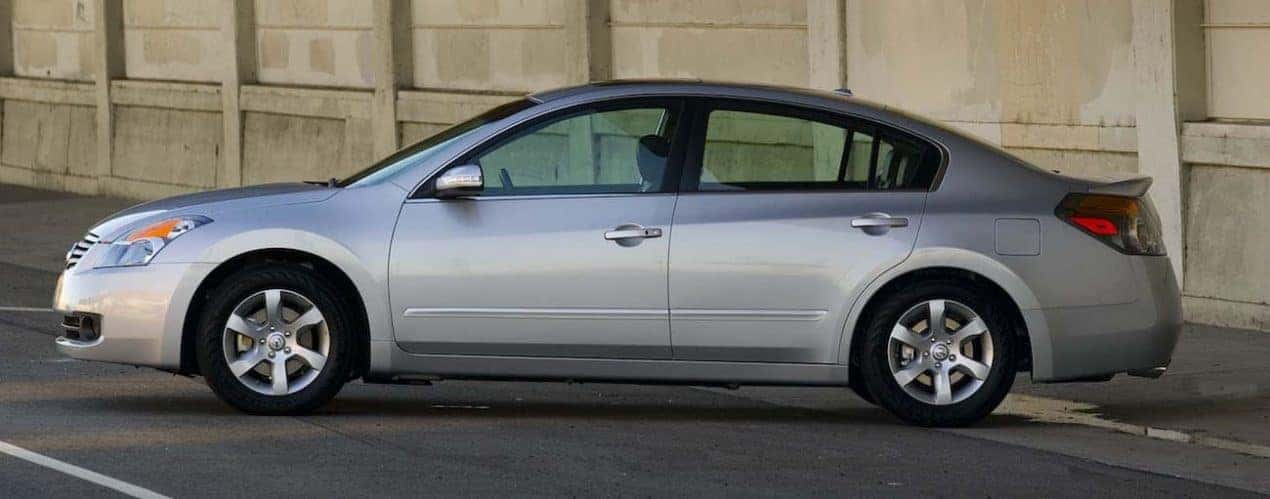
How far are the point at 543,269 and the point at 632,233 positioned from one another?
38cm

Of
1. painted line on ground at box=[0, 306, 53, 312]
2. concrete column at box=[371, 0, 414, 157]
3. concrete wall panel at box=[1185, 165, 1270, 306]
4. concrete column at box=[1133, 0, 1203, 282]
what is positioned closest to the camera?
concrete wall panel at box=[1185, 165, 1270, 306]

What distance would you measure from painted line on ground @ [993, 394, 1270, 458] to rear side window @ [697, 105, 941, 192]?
54.6 inches

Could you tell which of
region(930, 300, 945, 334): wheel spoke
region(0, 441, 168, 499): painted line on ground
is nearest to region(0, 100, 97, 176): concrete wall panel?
region(0, 441, 168, 499): painted line on ground

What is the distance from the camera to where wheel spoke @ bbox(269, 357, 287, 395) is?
8.99 m

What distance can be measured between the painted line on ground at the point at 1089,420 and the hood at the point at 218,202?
319cm

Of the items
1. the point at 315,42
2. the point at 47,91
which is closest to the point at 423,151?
the point at 315,42

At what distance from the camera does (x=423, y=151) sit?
30.3 ft

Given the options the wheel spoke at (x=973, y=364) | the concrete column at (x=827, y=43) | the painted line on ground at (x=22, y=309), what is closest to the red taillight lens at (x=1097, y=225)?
the wheel spoke at (x=973, y=364)

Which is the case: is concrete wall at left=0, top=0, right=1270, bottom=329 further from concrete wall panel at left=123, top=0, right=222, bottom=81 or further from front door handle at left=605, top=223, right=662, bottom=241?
front door handle at left=605, top=223, right=662, bottom=241

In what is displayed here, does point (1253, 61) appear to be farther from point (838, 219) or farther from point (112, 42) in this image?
point (112, 42)

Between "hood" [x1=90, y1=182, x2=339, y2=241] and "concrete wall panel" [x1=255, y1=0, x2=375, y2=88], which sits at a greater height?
"concrete wall panel" [x1=255, y1=0, x2=375, y2=88]

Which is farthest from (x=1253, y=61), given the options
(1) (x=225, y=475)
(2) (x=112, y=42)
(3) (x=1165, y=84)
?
(2) (x=112, y=42)

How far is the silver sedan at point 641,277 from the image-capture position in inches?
350

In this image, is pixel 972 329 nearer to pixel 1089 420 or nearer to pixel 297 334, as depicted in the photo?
pixel 1089 420
